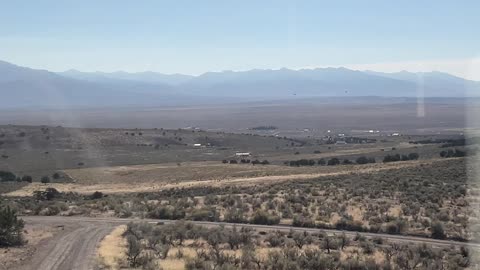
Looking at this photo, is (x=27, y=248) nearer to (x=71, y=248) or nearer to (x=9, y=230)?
(x=9, y=230)

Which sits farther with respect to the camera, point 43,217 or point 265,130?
point 265,130

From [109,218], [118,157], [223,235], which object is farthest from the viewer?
[118,157]

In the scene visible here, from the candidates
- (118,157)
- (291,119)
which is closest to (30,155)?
(118,157)

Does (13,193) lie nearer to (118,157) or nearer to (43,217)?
(43,217)

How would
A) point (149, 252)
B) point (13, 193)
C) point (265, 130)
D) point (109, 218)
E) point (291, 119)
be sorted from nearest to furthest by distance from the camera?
point (149, 252), point (109, 218), point (13, 193), point (265, 130), point (291, 119)

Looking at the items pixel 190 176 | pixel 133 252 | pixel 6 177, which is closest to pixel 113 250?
pixel 133 252

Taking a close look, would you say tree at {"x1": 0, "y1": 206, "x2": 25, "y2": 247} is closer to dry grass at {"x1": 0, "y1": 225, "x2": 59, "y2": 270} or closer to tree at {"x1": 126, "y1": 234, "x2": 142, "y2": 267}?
dry grass at {"x1": 0, "y1": 225, "x2": 59, "y2": 270}

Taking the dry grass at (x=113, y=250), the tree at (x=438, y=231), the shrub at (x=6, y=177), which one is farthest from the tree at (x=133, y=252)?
the shrub at (x=6, y=177)
